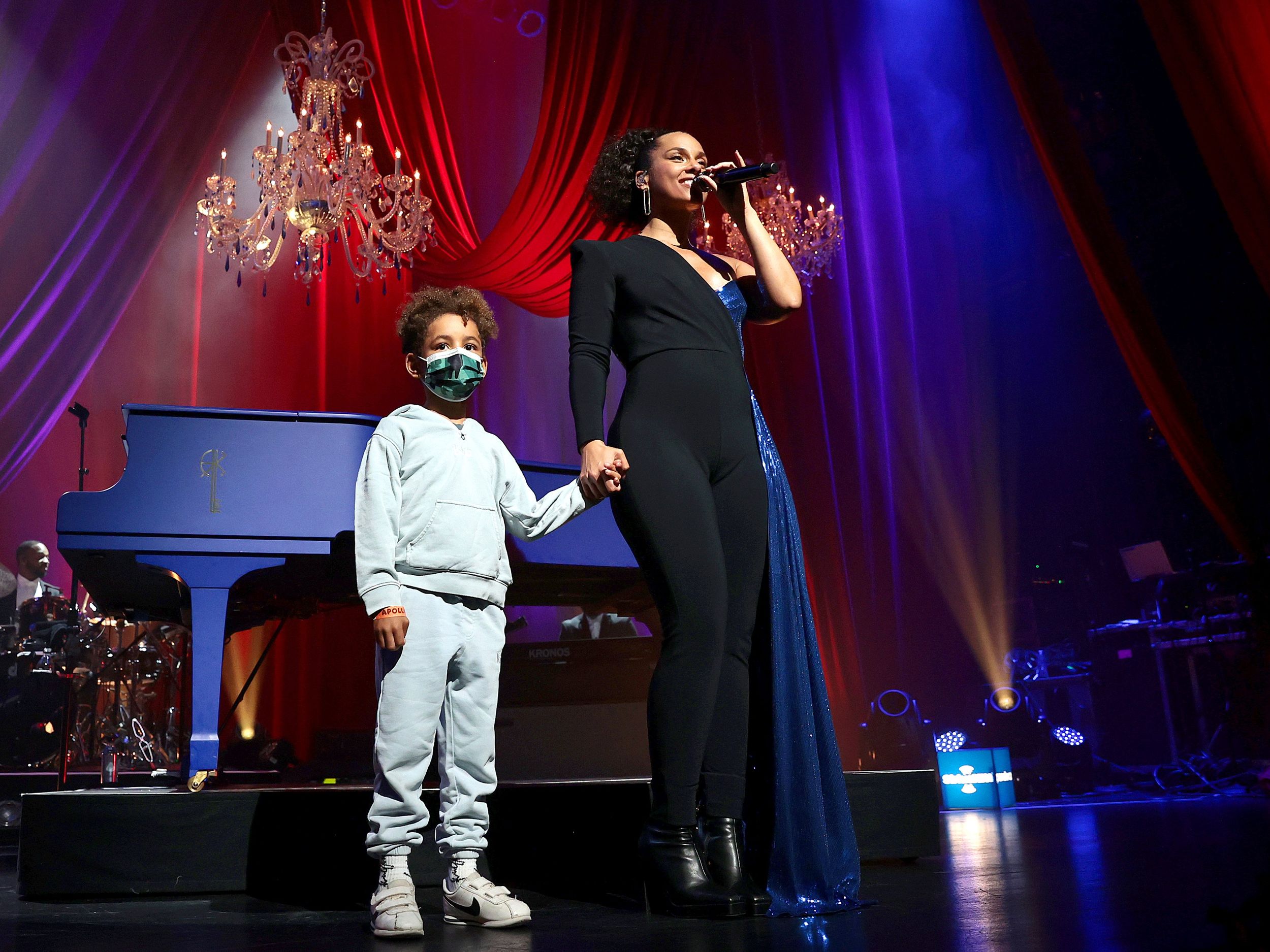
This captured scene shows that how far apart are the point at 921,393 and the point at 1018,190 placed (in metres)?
1.48

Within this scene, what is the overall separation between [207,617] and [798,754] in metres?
1.73

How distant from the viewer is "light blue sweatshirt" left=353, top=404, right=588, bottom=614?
5.27 ft

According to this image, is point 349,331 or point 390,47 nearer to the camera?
point 390,47

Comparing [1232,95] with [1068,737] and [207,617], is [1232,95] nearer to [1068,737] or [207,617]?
[1068,737]

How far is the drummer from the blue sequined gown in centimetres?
559

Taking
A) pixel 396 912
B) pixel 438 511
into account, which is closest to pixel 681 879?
pixel 396 912

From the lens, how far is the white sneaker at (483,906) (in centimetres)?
146

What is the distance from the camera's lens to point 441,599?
1624 millimetres

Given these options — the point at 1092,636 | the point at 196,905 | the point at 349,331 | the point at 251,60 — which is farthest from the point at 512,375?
the point at 196,905

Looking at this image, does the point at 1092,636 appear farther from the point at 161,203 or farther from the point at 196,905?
the point at 161,203

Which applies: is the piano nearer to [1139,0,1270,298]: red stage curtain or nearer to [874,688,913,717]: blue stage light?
[1139,0,1270,298]: red stage curtain

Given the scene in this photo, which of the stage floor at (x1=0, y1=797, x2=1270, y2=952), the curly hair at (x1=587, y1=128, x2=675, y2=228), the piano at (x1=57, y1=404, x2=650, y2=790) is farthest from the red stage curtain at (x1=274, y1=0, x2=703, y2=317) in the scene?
the stage floor at (x1=0, y1=797, x2=1270, y2=952)

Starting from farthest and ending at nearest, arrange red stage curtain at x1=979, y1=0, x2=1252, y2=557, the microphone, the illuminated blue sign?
red stage curtain at x1=979, y1=0, x2=1252, y2=557 < the illuminated blue sign < the microphone

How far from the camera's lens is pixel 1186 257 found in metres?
5.94
